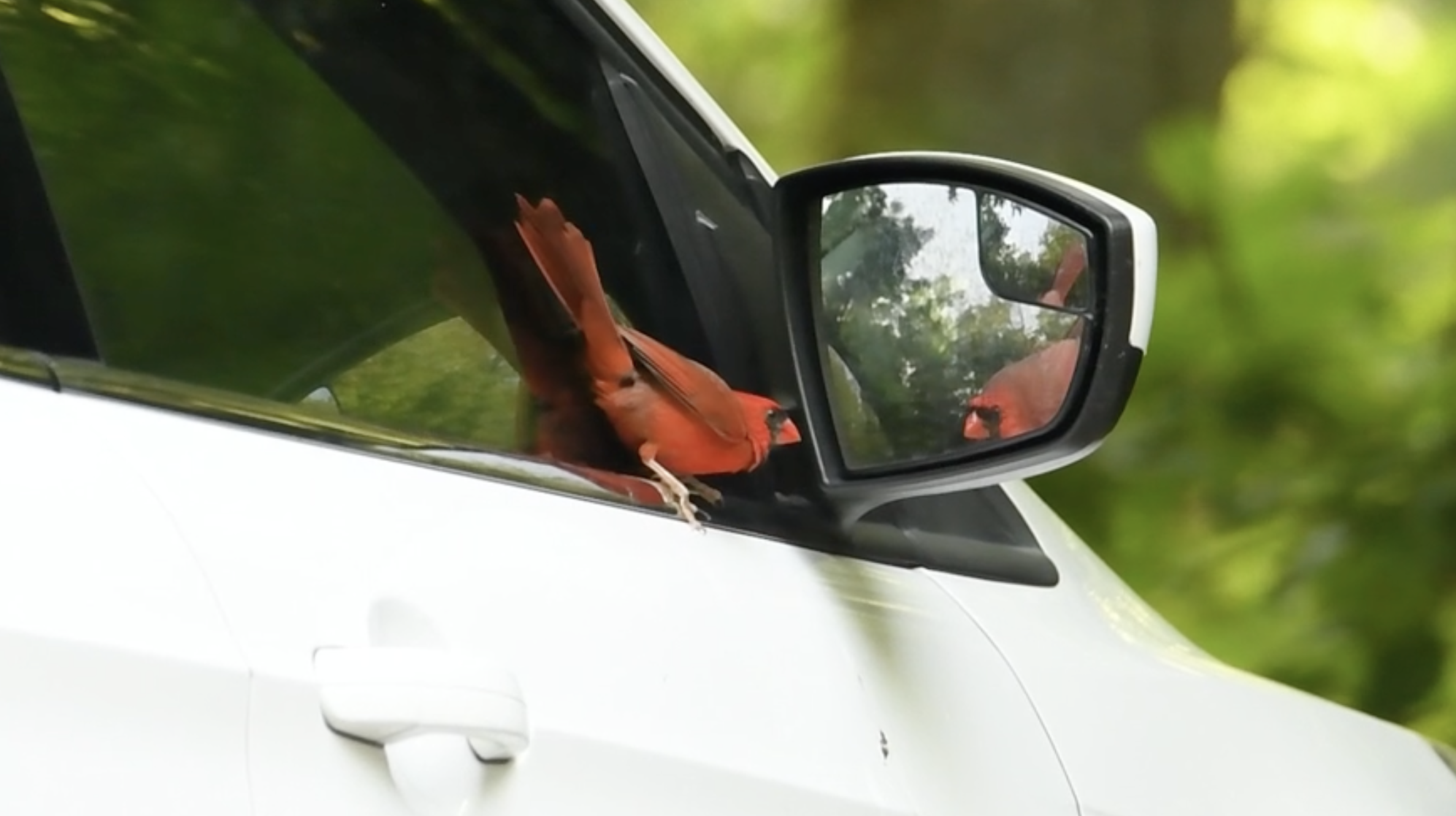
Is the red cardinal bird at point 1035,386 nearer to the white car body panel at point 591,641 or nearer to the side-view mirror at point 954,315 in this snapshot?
the side-view mirror at point 954,315

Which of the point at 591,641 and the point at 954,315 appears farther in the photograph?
the point at 954,315

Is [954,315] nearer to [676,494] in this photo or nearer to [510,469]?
[676,494]

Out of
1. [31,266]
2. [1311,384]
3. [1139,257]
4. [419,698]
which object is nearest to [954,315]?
[1139,257]

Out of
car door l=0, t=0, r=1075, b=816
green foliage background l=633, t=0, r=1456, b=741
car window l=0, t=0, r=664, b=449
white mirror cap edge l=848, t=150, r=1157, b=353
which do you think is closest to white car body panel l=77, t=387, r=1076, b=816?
car door l=0, t=0, r=1075, b=816

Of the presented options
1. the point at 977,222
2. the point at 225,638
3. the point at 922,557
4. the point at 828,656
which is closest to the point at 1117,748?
the point at 922,557

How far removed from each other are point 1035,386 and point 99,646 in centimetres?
75

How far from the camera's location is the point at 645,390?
1148 mm

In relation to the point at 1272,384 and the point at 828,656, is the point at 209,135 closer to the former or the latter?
the point at 828,656

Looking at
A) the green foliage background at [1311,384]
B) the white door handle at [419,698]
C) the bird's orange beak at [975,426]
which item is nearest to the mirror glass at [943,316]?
the bird's orange beak at [975,426]

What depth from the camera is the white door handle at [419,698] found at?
76cm

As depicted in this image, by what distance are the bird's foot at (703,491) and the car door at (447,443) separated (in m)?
0.02

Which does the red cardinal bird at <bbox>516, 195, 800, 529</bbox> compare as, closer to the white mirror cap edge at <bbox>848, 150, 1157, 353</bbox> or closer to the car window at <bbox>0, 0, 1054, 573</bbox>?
the car window at <bbox>0, 0, 1054, 573</bbox>

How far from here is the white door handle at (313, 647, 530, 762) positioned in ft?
2.50

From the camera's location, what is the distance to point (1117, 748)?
130 centimetres
